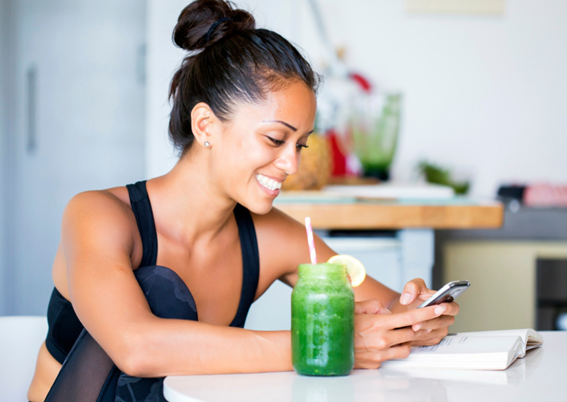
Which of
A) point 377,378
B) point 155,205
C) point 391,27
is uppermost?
point 391,27

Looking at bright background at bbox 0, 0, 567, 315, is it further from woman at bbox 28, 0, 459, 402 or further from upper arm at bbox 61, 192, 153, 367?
upper arm at bbox 61, 192, 153, 367

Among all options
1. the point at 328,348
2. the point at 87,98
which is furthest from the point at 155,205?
the point at 87,98

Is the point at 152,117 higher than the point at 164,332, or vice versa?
the point at 152,117

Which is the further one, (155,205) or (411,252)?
(411,252)

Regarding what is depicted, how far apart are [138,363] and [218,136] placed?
0.43 metres

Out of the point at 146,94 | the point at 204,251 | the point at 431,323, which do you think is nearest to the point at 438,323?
the point at 431,323

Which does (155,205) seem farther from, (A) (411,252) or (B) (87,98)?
(B) (87,98)

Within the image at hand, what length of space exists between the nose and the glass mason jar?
303mm

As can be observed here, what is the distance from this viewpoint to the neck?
111 centimetres

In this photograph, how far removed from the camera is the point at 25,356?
45.9 inches

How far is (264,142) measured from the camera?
99 centimetres

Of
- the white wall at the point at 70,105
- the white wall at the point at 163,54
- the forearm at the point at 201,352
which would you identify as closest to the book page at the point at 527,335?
the forearm at the point at 201,352

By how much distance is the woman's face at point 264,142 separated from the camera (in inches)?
39.0

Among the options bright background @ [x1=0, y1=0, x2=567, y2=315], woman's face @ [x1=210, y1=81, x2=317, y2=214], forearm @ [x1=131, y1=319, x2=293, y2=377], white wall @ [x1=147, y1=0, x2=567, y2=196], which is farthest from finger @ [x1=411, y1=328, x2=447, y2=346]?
white wall @ [x1=147, y1=0, x2=567, y2=196]
